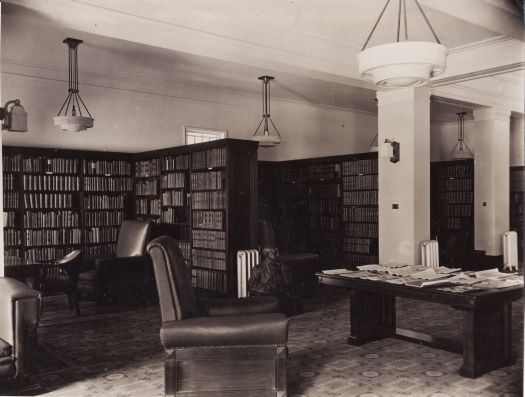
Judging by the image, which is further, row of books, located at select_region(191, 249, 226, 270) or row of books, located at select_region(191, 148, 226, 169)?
row of books, located at select_region(191, 249, 226, 270)

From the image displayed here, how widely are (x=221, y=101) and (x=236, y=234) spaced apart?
3988mm

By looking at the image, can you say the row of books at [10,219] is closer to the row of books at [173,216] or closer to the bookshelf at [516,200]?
the row of books at [173,216]

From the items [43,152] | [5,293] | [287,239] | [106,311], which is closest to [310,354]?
[5,293]

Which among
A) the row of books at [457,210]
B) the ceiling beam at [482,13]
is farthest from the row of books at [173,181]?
the row of books at [457,210]

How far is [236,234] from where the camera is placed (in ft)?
22.4

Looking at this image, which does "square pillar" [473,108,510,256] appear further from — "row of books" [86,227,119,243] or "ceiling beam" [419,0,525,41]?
"row of books" [86,227,119,243]

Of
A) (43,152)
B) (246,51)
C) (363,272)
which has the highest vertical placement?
(246,51)

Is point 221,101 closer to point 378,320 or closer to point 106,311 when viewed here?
point 106,311

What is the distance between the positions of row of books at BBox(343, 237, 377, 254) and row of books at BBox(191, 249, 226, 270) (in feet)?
10.2

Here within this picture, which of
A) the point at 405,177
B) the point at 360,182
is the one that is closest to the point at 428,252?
the point at 405,177

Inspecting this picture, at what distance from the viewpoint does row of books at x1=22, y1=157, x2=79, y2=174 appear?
758 cm

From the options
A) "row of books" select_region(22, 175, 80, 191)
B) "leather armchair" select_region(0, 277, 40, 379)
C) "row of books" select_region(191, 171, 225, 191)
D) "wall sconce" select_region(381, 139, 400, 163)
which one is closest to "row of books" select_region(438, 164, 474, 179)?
"wall sconce" select_region(381, 139, 400, 163)

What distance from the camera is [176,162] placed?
799 cm

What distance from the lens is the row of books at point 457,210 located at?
34.6 ft
